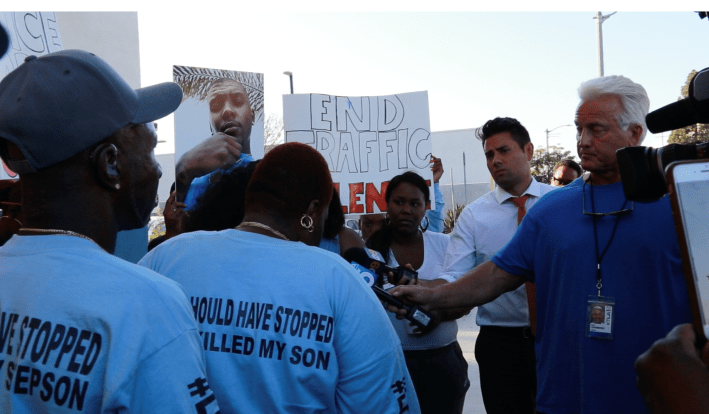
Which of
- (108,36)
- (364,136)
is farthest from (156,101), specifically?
(108,36)

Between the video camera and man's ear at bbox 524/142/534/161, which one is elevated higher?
man's ear at bbox 524/142/534/161

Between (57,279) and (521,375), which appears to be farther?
(521,375)

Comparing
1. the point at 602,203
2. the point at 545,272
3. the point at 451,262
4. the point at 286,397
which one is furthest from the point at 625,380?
the point at 451,262

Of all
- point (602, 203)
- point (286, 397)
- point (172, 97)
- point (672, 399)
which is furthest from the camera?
point (602, 203)

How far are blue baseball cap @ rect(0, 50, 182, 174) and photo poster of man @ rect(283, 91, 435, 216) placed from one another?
13.9 ft

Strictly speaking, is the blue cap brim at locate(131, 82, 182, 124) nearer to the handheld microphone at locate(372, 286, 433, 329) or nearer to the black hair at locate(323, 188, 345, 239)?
the handheld microphone at locate(372, 286, 433, 329)

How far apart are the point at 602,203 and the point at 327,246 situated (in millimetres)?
1731

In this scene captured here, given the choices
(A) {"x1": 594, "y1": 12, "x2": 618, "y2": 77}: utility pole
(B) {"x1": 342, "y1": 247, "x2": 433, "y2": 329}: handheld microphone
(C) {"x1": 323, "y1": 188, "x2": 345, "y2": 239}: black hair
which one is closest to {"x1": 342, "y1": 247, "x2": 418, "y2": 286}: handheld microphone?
(B) {"x1": 342, "y1": 247, "x2": 433, "y2": 329}: handheld microphone

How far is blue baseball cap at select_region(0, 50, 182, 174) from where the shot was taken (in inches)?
50.6

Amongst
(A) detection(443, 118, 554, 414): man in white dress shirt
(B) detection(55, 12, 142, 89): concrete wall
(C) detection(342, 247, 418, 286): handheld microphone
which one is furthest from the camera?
(B) detection(55, 12, 142, 89): concrete wall

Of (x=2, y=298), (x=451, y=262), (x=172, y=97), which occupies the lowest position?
(x=451, y=262)

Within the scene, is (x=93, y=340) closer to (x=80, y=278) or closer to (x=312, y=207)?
(x=80, y=278)

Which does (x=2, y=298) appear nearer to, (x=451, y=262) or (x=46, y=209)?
(x=46, y=209)

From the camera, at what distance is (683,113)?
1.29 m
